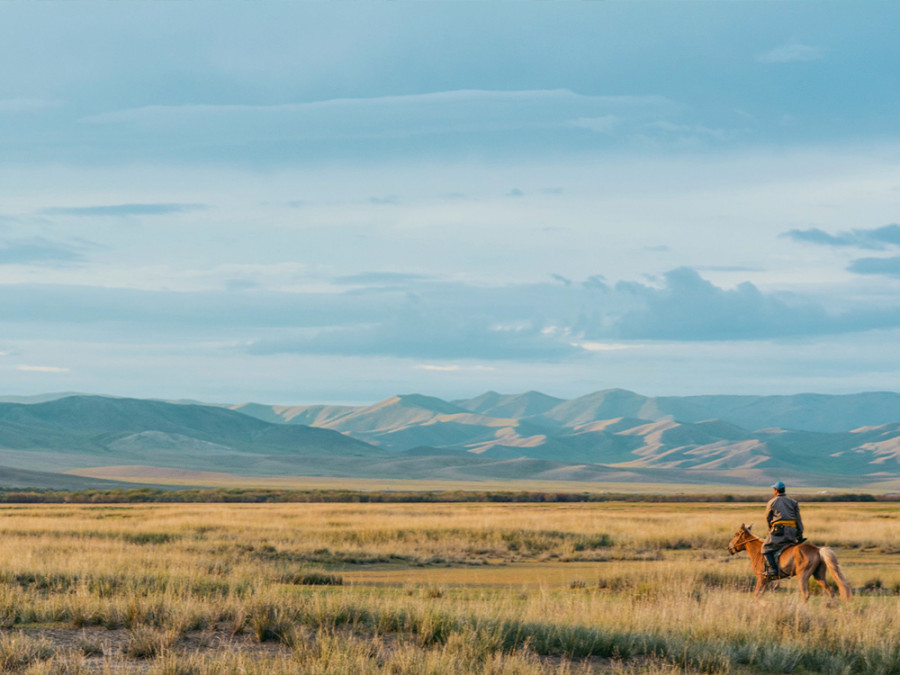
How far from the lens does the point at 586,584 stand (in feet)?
76.2

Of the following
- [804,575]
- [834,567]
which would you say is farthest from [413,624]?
[834,567]

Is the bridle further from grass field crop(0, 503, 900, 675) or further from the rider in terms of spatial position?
grass field crop(0, 503, 900, 675)

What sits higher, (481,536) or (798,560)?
(798,560)

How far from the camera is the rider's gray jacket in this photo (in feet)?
49.7

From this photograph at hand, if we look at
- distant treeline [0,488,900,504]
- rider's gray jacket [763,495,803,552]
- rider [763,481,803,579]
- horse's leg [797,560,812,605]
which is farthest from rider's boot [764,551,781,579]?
distant treeline [0,488,900,504]

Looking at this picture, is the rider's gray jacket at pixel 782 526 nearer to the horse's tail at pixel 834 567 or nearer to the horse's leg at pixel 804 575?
the horse's leg at pixel 804 575

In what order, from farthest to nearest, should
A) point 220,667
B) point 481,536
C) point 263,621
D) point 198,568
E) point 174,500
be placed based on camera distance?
point 174,500 < point 481,536 < point 198,568 < point 263,621 < point 220,667

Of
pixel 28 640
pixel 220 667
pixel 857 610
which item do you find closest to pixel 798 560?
pixel 857 610

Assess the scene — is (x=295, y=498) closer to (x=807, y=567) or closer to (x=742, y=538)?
(x=742, y=538)

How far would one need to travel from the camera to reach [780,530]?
15195 millimetres

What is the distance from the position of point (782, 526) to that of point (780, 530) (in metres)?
0.07

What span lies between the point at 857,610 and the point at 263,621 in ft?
29.2

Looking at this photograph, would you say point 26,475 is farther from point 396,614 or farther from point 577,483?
point 396,614

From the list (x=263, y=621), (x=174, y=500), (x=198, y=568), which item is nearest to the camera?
(x=263, y=621)
